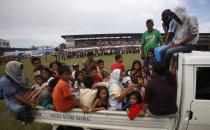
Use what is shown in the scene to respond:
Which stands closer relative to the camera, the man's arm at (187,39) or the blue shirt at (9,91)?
the man's arm at (187,39)

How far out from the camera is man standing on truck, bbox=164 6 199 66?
12.9 feet

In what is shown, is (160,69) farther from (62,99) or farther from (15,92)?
(15,92)

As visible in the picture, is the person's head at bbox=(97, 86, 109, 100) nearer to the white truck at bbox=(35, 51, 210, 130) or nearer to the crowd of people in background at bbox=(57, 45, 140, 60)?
the white truck at bbox=(35, 51, 210, 130)

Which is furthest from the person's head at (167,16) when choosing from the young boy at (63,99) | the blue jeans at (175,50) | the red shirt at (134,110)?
the young boy at (63,99)

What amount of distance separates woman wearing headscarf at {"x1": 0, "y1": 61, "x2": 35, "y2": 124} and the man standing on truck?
9.00 ft

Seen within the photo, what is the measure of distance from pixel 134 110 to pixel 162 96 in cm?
49

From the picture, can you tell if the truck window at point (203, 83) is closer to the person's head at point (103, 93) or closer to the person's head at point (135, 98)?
the person's head at point (135, 98)

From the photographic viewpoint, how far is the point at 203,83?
3.33m

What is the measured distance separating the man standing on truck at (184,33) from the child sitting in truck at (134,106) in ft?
2.99

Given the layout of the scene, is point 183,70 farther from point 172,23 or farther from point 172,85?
point 172,23

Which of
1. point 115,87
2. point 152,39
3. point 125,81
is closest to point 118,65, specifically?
point 125,81

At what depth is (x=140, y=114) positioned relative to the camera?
3.40 metres

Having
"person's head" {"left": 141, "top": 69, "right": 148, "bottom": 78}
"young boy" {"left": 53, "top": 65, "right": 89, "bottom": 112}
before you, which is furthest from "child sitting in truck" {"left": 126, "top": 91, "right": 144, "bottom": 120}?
"person's head" {"left": 141, "top": 69, "right": 148, "bottom": 78}

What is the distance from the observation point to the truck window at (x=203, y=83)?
3275mm
